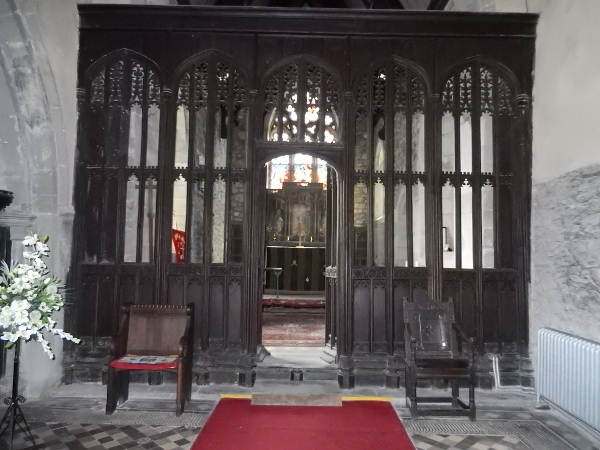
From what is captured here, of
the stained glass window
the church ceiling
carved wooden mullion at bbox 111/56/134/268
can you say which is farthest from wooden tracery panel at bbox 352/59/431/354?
the stained glass window

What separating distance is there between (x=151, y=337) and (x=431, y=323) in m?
2.62

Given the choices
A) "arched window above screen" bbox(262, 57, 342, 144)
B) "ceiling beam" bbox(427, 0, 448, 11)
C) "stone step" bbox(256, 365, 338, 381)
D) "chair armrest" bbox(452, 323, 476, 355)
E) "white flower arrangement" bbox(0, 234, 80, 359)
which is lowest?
"stone step" bbox(256, 365, 338, 381)

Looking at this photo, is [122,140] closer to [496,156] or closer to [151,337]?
[151,337]

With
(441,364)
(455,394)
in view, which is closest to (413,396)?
(441,364)

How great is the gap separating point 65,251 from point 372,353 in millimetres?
3297

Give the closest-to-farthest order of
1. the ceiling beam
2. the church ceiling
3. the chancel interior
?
1. the chancel interior
2. the ceiling beam
3. the church ceiling

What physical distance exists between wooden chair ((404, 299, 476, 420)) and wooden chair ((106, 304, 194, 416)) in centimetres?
193

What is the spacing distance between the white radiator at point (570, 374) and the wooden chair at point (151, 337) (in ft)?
10.4

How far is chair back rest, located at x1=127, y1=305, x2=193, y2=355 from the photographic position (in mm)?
4102

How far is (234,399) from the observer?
13.4ft

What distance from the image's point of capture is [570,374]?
11.8ft

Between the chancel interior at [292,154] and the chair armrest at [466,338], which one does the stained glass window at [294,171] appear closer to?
the chancel interior at [292,154]

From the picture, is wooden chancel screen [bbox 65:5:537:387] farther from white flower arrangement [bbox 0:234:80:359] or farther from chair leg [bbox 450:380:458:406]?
white flower arrangement [bbox 0:234:80:359]

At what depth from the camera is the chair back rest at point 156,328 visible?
4102 millimetres
